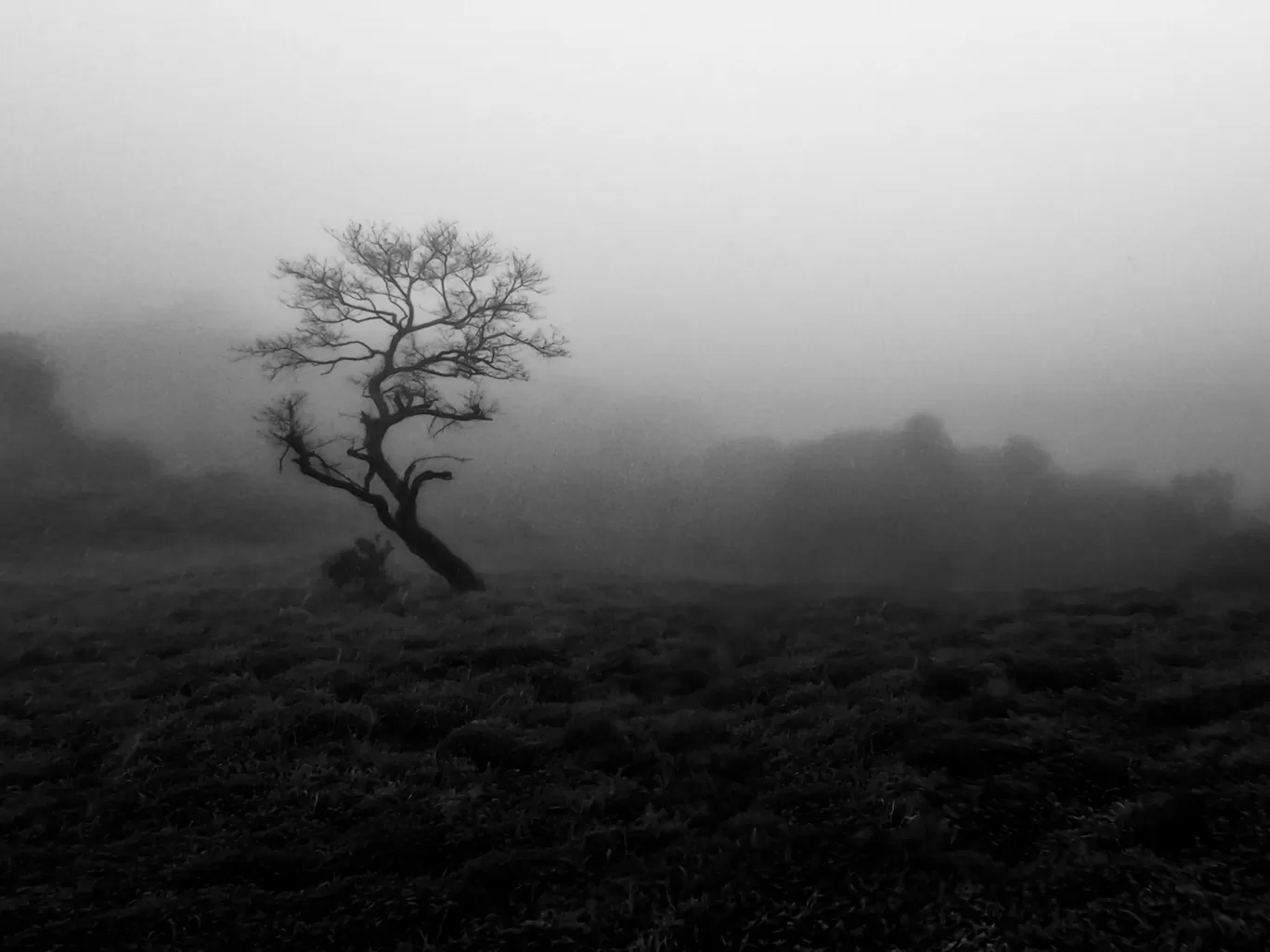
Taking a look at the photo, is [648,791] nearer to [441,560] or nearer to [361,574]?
[441,560]

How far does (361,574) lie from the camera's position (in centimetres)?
2188

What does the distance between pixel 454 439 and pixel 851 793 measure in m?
39.9

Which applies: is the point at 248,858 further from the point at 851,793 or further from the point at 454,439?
the point at 454,439

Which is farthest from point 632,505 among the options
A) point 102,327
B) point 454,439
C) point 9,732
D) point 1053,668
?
point 102,327

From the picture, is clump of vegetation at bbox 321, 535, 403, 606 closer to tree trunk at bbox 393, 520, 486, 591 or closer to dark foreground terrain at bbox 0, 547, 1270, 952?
tree trunk at bbox 393, 520, 486, 591

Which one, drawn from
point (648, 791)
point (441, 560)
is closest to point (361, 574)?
point (441, 560)

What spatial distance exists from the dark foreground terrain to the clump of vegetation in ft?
19.3

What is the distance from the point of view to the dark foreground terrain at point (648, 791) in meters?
5.50

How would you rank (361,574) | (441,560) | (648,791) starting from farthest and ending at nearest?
(441,560) → (361,574) → (648,791)

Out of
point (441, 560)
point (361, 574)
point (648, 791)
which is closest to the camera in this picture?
point (648, 791)

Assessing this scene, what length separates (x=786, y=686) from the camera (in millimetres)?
11719

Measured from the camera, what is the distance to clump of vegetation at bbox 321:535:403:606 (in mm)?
20906

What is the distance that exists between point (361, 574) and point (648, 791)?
17.0 metres

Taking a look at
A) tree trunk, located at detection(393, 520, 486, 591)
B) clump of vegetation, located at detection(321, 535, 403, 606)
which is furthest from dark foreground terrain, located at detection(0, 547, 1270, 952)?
tree trunk, located at detection(393, 520, 486, 591)
